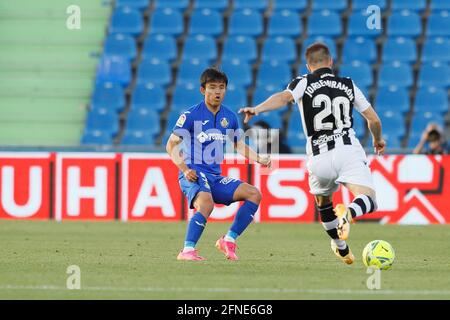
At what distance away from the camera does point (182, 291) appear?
7668 millimetres

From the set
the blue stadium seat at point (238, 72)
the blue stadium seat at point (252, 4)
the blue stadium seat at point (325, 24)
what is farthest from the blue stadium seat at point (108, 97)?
the blue stadium seat at point (325, 24)

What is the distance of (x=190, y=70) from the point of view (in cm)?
2127

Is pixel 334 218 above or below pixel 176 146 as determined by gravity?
below

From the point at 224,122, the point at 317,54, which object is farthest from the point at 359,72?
the point at 317,54

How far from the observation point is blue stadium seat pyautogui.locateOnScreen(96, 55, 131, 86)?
21078 millimetres

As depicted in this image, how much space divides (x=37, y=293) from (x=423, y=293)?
2595 millimetres

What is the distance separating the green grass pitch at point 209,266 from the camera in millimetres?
7676

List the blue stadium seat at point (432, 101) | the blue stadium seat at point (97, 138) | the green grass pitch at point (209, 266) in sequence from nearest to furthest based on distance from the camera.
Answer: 1. the green grass pitch at point (209, 266)
2. the blue stadium seat at point (97, 138)
3. the blue stadium seat at point (432, 101)

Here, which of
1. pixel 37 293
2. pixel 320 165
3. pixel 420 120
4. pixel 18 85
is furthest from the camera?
pixel 18 85

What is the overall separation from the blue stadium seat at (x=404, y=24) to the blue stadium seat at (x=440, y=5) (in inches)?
20.0

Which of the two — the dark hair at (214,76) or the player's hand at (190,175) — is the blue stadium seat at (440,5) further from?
the player's hand at (190,175)

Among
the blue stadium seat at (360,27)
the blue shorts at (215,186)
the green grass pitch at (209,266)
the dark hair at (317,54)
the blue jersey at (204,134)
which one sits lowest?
the green grass pitch at (209,266)

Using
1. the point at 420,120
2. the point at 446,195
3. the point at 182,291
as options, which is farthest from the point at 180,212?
the point at 182,291

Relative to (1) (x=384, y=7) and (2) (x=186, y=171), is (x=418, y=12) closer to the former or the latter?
(1) (x=384, y=7)
